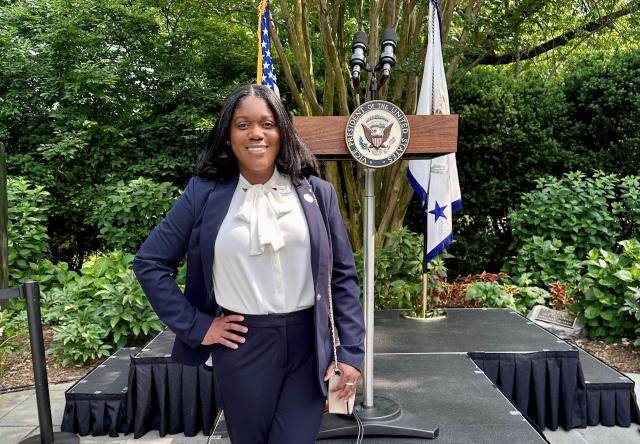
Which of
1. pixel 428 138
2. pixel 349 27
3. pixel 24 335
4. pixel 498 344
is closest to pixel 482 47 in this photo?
pixel 349 27

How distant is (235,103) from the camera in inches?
63.4

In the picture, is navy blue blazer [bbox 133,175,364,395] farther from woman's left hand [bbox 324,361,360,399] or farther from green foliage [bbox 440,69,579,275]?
green foliage [bbox 440,69,579,275]

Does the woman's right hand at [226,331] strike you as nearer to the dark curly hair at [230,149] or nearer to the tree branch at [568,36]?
the dark curly hair at [230,149]

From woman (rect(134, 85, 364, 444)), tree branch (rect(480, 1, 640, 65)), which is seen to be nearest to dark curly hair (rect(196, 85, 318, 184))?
woman (rect(134, 85, 364, 444))

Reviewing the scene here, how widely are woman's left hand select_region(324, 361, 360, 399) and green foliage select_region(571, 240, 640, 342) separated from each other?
380 cm

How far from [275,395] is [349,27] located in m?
6.19

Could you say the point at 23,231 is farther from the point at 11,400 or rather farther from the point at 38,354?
the point at 38,354

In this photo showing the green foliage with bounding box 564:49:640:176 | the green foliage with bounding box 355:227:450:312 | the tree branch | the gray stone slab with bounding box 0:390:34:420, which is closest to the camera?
the gray stone slab with bounding box 0:390:34:420

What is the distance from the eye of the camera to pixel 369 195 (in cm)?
234

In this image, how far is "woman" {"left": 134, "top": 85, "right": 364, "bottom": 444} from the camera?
1.56m

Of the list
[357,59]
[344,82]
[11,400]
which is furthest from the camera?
[344,82]

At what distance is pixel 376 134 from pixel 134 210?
173 inches

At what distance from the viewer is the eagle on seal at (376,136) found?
7.33ft

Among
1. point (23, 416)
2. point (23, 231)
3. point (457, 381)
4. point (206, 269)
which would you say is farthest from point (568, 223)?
point (23, 231)
